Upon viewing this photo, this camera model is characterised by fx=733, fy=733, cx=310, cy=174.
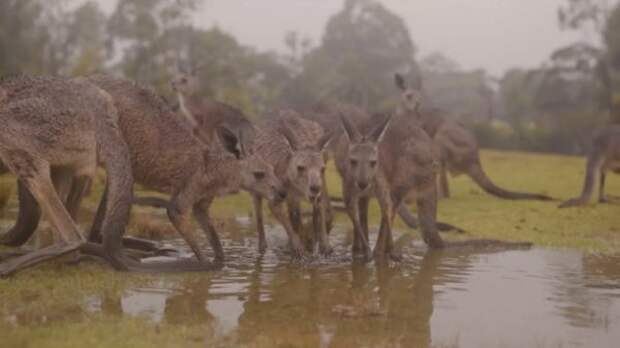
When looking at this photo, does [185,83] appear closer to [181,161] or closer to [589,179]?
[589,179]

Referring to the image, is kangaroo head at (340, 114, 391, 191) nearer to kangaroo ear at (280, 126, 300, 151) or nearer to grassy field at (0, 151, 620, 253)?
kangaroo ear at (280, 126, 300, 151)

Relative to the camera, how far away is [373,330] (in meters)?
4.39

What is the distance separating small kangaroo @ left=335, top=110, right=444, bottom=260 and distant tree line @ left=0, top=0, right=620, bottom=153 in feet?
34.8

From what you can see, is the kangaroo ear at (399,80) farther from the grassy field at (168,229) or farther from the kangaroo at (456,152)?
the kangaroo at (456,152)

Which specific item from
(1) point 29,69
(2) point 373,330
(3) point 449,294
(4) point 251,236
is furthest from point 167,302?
(1) point 29,69

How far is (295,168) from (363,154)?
2.20 ft

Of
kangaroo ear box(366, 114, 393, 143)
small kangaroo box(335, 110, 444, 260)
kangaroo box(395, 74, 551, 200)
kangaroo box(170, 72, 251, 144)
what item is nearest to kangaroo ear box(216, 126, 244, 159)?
small kangaroo box(335, 110, 444, 260)

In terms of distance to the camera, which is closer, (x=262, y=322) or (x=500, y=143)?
(x=262, y=322)

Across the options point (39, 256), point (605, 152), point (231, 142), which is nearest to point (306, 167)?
point (231, 142)

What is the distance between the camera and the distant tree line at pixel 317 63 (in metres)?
33.3

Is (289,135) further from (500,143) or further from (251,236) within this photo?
(500,143)

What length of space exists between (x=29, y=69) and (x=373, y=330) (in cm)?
3099

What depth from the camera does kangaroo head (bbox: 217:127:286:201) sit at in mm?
6723

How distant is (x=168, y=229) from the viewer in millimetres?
8258
